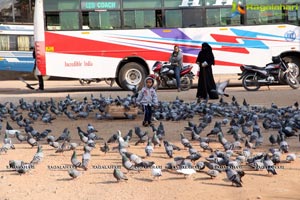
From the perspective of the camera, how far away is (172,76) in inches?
774

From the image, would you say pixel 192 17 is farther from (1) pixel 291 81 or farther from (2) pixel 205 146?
(2) pixel 205 146

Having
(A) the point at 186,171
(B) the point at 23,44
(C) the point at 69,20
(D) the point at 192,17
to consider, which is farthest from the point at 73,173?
(B) the point at 23,44

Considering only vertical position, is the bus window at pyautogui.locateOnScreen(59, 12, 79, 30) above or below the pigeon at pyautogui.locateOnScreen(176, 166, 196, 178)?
above

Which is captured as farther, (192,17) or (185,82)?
(192,17)

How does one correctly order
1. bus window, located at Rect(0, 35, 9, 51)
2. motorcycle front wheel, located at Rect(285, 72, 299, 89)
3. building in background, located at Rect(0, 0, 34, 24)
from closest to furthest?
motorcycle front wheel, located at Rect(285, 72, 299, 89)
building in background, located at Rect(0, 0, 34, 24)
bus window, located at Rect(0, 35, 9, 51)

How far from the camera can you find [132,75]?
2034 cm

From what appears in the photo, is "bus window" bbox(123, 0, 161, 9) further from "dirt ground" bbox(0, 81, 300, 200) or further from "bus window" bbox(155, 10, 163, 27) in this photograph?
"dirt ground" bbox(0, 81, 300, 200)

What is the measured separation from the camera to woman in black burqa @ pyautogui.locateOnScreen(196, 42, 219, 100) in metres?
15.6

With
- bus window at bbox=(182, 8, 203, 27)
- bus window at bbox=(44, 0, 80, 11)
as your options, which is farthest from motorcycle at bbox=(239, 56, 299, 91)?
bus window at bbox=(44, 0, 80, 11)

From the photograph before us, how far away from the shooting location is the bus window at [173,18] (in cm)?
2016

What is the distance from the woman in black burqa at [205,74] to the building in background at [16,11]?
1118cm

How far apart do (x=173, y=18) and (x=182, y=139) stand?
11.8 m

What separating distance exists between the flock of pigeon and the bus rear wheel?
19.8 feet

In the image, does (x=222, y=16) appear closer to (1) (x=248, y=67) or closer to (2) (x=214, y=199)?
(1) (x=248, y=67)
